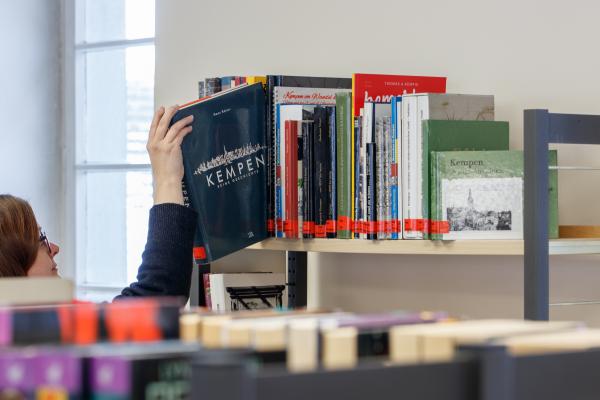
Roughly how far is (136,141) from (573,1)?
5.58 ft

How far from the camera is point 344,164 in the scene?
2232 millimetres

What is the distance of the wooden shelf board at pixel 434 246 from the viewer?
1959mm

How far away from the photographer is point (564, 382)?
2.30 ft

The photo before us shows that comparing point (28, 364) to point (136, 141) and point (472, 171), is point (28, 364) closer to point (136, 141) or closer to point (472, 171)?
point (472, 171)

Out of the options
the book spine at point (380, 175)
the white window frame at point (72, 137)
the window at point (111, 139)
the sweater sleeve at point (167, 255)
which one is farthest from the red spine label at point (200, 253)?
the white window frame at point (72, 137)

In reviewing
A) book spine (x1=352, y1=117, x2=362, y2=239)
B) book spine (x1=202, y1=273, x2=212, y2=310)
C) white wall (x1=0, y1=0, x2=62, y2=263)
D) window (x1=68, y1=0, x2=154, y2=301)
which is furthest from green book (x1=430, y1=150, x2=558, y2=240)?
white wall (x1=0, y1=0, x2=62, y2=263)

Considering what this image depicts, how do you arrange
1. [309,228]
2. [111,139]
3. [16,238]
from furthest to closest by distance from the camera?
[111,139]
[309,228]
[16,238]

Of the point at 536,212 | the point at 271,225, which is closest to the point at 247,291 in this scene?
the point at 271,225

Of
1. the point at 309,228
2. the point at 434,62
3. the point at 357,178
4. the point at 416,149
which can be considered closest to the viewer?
the point at 416,149

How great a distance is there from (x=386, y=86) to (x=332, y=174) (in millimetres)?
246

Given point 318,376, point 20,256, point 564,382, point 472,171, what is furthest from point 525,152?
point 318,376

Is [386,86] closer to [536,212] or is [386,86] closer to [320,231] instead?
[320,231]

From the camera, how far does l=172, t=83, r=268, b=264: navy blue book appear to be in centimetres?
231

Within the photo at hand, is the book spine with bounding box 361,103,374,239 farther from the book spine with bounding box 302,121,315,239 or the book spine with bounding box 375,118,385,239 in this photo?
the book spine with bounding box 302,121,315,239
